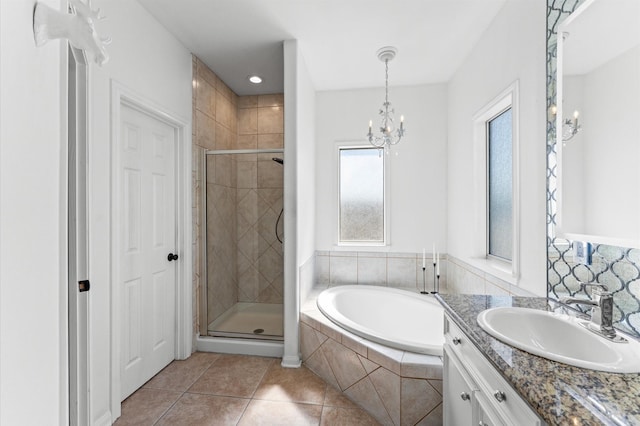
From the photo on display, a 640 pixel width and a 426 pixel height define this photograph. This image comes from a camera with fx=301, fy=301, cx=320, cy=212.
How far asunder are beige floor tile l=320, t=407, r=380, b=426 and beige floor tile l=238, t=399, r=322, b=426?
5 centimetres

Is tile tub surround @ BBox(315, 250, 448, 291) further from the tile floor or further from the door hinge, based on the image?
the door hinge

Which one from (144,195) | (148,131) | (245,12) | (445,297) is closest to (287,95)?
(245,12)

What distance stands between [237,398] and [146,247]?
1.25m

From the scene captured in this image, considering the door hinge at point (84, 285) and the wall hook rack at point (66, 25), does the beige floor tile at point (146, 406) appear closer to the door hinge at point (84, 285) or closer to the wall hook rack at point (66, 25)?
the door hinge at point (84, 285)

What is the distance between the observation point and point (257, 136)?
376cm

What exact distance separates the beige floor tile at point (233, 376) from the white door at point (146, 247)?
0.41 metres

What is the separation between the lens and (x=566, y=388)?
0.78 m

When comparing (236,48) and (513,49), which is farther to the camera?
(236,48)

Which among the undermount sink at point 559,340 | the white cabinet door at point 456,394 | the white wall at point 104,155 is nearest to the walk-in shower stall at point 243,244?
the white wall at point 104,155

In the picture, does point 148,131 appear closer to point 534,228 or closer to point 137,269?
point 137,269

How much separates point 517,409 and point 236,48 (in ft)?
9.69

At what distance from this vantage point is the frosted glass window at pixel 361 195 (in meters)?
3.41

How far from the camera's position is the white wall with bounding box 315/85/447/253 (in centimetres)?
323

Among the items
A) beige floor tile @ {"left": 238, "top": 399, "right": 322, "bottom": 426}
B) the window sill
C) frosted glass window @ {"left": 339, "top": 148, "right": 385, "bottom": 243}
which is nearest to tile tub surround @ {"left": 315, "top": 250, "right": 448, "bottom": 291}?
the window sill
